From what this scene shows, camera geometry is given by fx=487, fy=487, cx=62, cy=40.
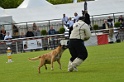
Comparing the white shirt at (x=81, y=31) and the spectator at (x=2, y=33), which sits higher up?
the white shirt at (x=81, y=31)

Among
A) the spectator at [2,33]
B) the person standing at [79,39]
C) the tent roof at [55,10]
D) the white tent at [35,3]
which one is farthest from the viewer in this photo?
the white tent at [35,3]

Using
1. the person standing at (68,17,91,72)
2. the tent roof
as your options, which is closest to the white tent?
the tent roof

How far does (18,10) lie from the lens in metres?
44.0

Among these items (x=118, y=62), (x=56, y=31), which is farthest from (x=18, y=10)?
(x=118, y=62)

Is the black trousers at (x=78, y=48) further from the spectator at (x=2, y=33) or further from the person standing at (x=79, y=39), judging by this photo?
the spectator at (x=2, y=33)

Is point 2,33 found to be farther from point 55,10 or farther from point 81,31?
point 81,31

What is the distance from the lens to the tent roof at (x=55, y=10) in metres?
43.9

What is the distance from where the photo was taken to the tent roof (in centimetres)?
4391

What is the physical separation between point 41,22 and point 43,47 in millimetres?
7027

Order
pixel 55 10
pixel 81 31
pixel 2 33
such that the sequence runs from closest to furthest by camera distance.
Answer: pixel 81 31, pixel 2 33, pixel 55 10

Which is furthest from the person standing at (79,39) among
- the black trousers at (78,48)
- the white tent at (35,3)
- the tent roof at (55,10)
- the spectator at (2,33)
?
the white tent at (35,3)

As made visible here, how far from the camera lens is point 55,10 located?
44875 mm

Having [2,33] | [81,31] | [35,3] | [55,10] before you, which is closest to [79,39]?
[81,31]

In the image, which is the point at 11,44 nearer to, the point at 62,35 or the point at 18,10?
the point at 62,35
